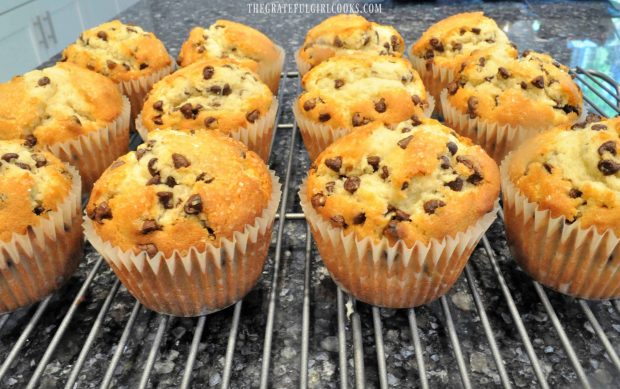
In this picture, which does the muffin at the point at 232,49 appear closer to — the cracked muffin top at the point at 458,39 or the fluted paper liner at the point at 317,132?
the fluted paper liner at the point at 317,132

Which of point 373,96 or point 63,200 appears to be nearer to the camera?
point 63,200

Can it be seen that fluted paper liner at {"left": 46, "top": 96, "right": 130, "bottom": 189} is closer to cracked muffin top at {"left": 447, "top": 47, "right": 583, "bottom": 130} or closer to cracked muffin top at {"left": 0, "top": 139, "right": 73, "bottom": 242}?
cracked muffin top at {"left": 0, "top": 139, "right": 73, "bottom": 242}

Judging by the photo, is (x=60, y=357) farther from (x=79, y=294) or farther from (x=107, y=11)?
(x=107, y=11)

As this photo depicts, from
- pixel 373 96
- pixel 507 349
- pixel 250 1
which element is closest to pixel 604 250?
pixel 507 349

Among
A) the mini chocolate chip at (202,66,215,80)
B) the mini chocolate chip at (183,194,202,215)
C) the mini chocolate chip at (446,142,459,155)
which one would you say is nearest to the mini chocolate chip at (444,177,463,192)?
the mini chocolate chip at (446,142,459,155)

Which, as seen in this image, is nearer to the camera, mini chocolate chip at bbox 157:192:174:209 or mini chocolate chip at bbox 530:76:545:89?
mini chocolate chip at bbox 157:192:174:209

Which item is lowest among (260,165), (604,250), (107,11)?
(107,11)

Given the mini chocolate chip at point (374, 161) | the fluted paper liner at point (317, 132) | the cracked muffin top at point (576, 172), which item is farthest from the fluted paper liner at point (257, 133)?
the cracked muffin top at point (576, 172)
